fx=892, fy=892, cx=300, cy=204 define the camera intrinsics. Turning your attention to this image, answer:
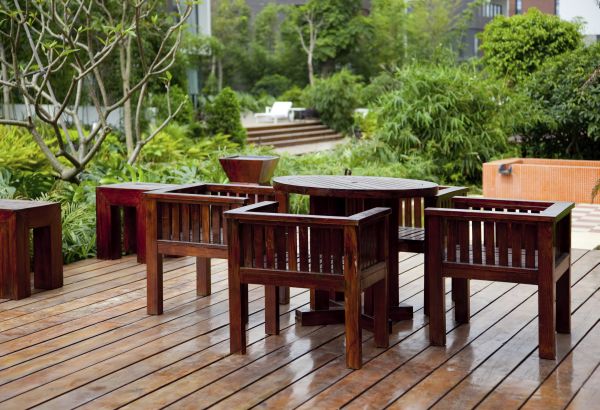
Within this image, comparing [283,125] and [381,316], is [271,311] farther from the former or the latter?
[283,125]

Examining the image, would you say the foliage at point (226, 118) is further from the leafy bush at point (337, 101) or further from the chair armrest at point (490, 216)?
the chair armrest at point (490, 216)

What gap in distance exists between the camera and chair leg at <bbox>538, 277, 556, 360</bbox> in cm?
399

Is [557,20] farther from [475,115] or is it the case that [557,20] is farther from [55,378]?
[55,378]

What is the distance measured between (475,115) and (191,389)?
28.8 ft

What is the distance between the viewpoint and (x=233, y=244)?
411 cm

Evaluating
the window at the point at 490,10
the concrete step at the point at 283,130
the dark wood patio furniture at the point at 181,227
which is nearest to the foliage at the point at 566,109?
the dark wood patio furniture at the point at 181,227

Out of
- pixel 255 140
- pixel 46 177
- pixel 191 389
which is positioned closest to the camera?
pixel 191 389

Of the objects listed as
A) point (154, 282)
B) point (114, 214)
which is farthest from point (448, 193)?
point (114, 214)

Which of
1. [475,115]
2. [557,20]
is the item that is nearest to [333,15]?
[557,20]

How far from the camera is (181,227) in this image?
16.0ft

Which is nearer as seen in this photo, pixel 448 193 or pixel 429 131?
pixel 448 193

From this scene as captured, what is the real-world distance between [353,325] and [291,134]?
1794 centimetres

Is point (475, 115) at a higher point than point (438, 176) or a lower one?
higher

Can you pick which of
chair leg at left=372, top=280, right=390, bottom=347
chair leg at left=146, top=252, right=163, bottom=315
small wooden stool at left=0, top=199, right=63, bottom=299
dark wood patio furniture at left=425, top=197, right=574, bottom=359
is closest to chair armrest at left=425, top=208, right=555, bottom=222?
dark wood patio furniture at left=425, top=197, right=574, bottom=359
